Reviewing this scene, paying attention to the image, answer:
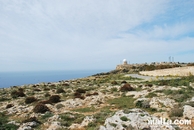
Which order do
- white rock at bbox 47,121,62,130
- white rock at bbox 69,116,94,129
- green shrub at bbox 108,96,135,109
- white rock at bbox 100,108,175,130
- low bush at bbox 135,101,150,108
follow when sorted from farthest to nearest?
green shrub at bbox 108,96,135,109, low bush at bbox 135,101,150,108, white rock at bbox 69,116,94,129, white rock at bbox 47,121,62,130, white rock at bbox 100,108,175,130

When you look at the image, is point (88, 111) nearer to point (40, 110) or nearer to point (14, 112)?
point (40, 110)

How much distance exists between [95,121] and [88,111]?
5007 mm

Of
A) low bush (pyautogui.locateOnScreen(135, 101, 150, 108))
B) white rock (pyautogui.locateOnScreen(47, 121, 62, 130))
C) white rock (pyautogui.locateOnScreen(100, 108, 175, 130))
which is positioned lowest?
white rock (pyautogui.locateOnScreen(47, 121, 62, 130))

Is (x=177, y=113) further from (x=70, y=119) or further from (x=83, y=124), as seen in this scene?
(x=70, y=119)

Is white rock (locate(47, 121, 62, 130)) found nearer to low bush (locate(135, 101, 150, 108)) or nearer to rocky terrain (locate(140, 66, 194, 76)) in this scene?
low bush (locate(135, 101, 150, 108))

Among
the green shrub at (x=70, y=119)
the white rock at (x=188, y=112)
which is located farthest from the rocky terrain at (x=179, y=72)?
the green shrub at (x=70, y=119)

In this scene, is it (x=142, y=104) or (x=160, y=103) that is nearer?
(x=160, y=103)

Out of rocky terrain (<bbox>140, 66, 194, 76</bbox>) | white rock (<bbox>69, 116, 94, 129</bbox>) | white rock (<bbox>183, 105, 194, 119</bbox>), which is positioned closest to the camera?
white rock (<bbox>183, 105, 194, 119</bbox>)

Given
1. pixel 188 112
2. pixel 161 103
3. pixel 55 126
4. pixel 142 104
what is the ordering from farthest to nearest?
pixel 142 104 < pixel 161 103 < pixel 55 126 < pixel 188 112

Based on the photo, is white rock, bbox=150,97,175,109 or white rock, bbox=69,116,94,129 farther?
white rock, bbox=150,97,175,109

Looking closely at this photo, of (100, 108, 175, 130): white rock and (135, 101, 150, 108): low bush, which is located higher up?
(100, 108, 175, 130): white rock

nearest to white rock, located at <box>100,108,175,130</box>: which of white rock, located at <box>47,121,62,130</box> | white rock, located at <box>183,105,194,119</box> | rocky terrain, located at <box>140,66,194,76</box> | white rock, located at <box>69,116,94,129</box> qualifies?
white rock, located at <box>69,116,94,129</box>

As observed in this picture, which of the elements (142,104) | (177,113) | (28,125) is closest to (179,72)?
(142,104)

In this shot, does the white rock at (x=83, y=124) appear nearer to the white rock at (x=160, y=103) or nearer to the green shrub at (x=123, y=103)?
the green shrub at (x=123, y=103)
